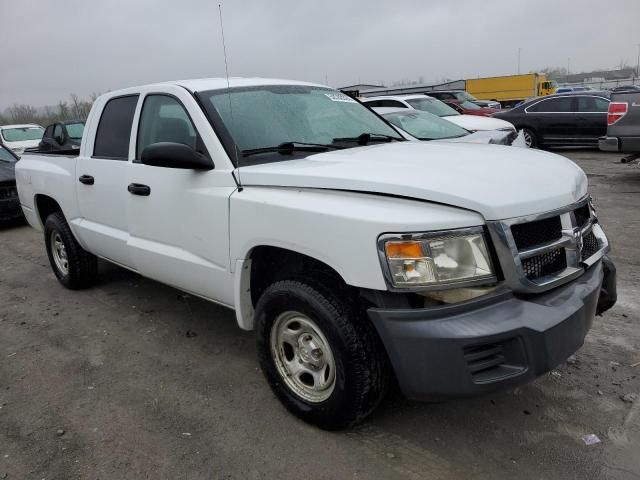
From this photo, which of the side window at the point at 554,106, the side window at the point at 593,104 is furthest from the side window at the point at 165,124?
the side window at the point at 593,104

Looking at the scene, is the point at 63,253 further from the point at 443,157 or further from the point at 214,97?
the point at 443,157

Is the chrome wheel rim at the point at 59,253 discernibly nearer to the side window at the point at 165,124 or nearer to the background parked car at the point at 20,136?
the side window at the point at 165,124

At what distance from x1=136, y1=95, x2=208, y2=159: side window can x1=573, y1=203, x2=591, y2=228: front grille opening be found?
81.5 inches

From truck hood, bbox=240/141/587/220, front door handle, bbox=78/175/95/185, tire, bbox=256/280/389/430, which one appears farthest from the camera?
front door handle, bbox=78/175/95/185

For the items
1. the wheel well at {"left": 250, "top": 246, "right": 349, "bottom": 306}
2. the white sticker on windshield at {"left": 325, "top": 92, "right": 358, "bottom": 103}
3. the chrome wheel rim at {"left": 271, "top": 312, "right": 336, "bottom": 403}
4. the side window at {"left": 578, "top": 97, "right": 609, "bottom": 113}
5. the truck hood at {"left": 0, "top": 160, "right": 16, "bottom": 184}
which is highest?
the white sticker on windshield at {"left": 325, "top": 92, "right": 358, "bottom": 103}

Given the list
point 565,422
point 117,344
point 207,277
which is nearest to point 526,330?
point 565,422

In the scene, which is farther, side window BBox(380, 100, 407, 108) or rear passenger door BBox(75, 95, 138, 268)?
side window BBox(380, 100, 407, 108)

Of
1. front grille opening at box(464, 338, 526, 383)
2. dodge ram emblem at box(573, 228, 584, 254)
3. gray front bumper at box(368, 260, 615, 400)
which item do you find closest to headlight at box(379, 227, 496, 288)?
gray front bumper at box(368, 260, 615, 400)

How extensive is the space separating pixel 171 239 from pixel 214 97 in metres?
0.94

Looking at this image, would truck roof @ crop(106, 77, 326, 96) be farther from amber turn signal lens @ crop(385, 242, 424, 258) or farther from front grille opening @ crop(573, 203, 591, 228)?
front grille opening @ crop(573, 203, 591, 228)

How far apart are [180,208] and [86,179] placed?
150 cm

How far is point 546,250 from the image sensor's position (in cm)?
238

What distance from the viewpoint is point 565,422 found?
9.28ft

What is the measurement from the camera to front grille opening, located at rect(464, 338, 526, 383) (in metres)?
2.23
